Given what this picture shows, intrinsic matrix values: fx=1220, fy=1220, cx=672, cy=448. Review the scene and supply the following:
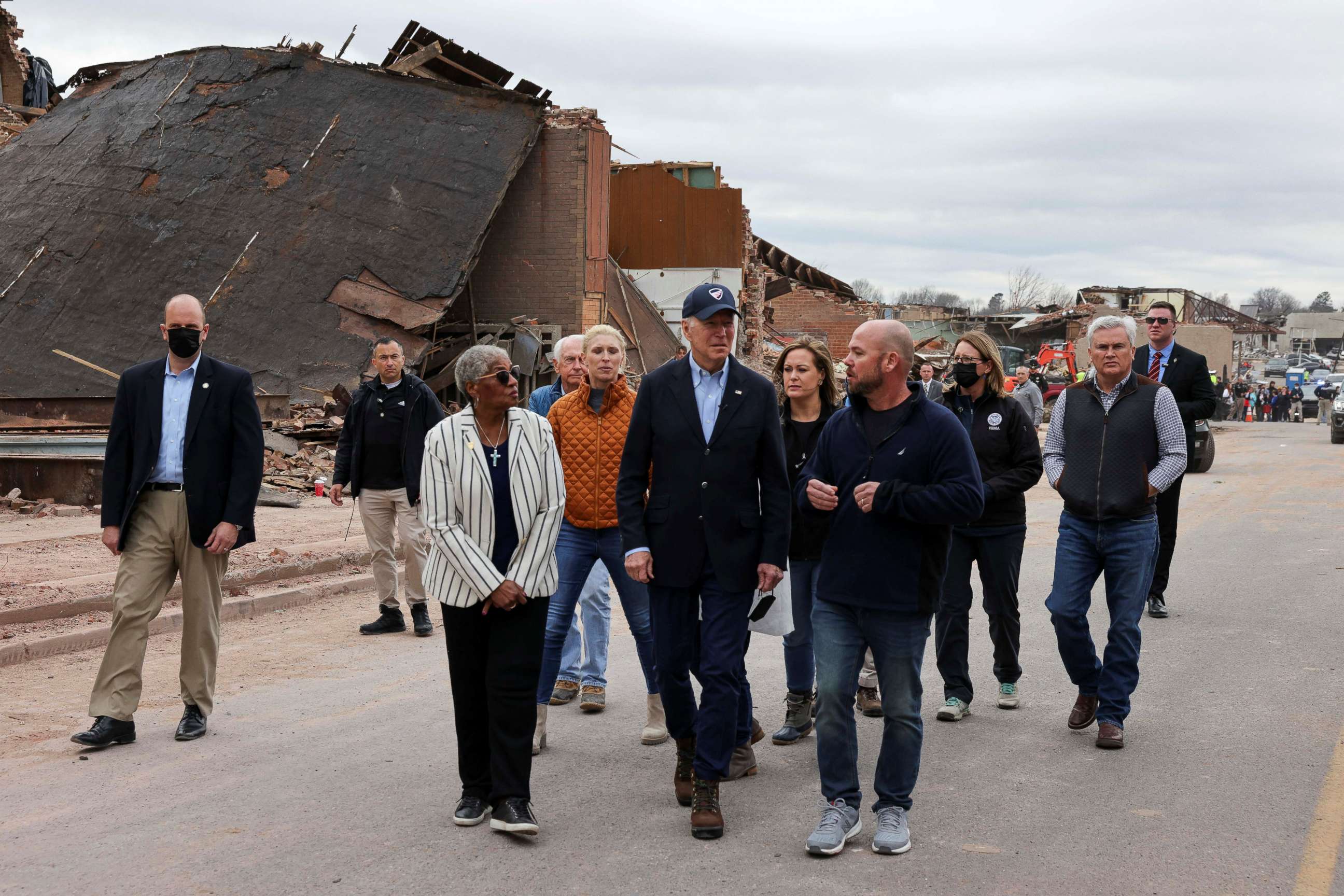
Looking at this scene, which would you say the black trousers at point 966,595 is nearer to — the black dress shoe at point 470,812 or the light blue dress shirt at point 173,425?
the black dress shoe at point 470,812

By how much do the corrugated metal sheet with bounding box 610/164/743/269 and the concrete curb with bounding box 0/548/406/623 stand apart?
780 inches

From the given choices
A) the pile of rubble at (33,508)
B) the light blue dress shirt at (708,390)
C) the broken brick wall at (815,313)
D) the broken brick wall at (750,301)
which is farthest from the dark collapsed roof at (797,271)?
the light blue dress shirt at (708,390)

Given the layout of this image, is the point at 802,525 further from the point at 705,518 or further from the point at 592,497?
the point at 705,518

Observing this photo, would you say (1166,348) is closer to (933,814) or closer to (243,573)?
(933,814)

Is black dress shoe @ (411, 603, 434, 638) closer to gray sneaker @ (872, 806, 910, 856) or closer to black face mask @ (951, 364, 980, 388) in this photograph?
black face mask @ (951, 364, 980, 388)

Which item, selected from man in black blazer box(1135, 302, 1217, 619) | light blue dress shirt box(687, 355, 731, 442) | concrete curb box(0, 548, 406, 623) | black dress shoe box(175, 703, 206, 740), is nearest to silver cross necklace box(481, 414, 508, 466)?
light blue dress shirt box(687, 355, 731, 442)

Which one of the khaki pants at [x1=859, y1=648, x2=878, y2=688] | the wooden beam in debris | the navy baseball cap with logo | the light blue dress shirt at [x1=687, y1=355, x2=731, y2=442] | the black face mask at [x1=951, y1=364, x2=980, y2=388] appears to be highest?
the wooden beam in debris

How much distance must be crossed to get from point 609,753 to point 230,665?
3.13m

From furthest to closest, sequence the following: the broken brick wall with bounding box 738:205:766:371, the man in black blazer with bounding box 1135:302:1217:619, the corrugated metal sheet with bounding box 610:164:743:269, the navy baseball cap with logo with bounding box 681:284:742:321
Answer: the broken brick wall with bounding box 738:205:766:371
the corrugated metal sheet with bounding box 610:164:743:269
the man in black blazer with bounding box 1135:302:1217:619
the navy baseball cap with logo with bounding box 681:284:742:321

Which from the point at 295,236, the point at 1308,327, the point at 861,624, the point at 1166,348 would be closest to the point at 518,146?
the point at 295,236

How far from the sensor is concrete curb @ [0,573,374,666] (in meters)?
7.75

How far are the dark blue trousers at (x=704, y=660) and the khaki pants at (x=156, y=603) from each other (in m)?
2.48

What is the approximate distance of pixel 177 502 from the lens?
610 centimetres

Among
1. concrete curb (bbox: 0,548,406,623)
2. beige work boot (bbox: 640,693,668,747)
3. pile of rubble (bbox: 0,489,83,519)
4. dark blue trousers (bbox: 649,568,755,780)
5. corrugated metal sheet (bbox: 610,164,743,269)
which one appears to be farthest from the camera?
corrugated metal sheet (bbox: 610,164,743,269)
